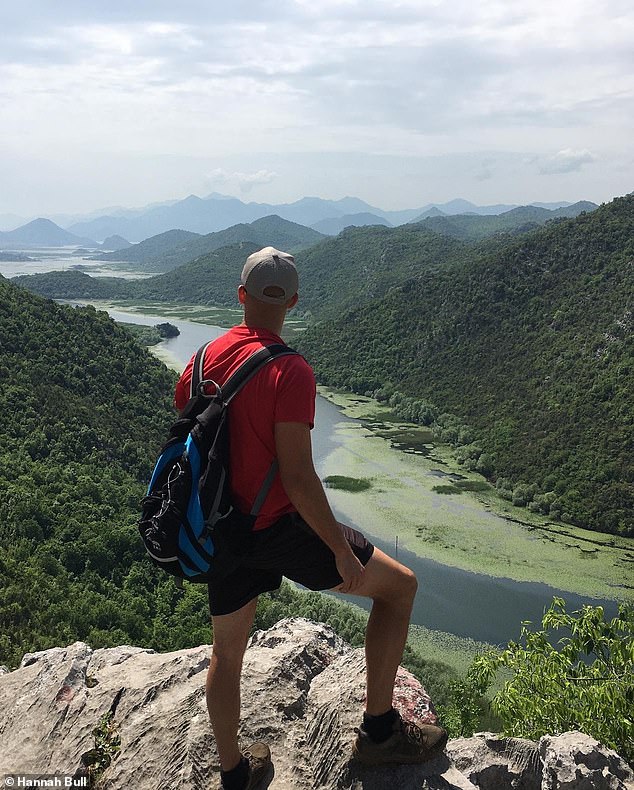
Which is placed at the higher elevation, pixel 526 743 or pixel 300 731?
pixel 300 731

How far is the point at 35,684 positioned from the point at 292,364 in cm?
380

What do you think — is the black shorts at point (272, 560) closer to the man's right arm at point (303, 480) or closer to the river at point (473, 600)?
the man's right arm at point (303, 480)

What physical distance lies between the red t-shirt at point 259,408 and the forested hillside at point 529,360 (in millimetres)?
31813

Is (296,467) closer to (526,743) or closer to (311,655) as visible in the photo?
(311,655)

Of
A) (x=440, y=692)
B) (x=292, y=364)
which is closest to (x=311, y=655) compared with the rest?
(x=292, y=364)

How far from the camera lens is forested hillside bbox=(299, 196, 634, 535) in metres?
35.0

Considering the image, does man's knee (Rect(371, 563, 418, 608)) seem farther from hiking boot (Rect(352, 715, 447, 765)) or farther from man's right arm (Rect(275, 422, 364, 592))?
hiking boot (Rect(352, 715, 447, 765))

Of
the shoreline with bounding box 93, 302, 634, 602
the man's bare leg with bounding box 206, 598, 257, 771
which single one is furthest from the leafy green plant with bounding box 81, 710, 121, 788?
the shoreline with bounding box 93, 302, 634, 602

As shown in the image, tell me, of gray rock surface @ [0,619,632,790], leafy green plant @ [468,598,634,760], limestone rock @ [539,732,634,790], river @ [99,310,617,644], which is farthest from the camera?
river @ [99,310,617,644]

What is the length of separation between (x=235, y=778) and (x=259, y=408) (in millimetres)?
2005

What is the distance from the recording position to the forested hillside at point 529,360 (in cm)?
3500

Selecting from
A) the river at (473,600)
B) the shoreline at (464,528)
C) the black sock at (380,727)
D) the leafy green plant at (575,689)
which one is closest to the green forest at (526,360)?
the shoreline at (464,528)

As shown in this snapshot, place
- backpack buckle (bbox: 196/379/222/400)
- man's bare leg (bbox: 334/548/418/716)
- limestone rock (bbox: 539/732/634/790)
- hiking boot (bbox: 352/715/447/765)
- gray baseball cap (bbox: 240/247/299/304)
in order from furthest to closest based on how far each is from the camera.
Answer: limestone rock (bbox: 539/732/634/790) < hiking boot (bbox: 352/715/447/765) < man's bare leg (bbox: 334/548/418/716) < gray baseball cap (bbox: 240/247/299/304) < backpack buckle (bbox: 196/379/222/400)

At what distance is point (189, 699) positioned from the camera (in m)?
4.10
